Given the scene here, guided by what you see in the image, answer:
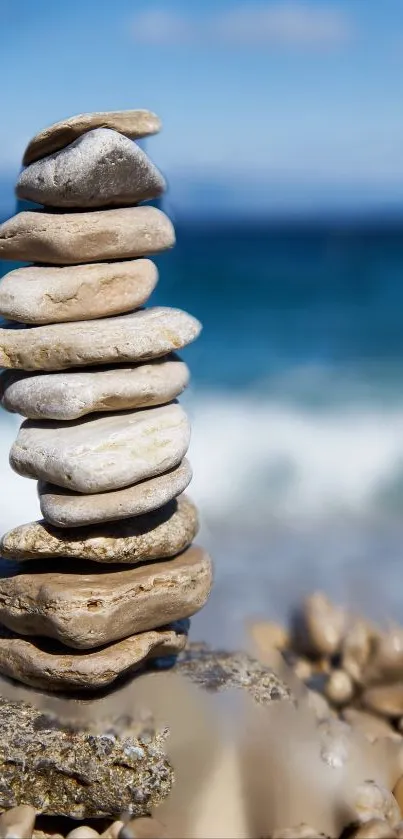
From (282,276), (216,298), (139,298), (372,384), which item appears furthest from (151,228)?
(282,276)

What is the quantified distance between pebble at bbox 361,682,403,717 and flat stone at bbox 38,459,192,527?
1.98m

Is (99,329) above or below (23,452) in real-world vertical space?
above

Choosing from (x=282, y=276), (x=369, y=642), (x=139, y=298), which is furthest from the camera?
(x=282, y=276)

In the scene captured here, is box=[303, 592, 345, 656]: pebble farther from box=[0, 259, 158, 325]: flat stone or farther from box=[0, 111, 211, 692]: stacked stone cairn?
box=[0, 259, 158, 325]: flat stone

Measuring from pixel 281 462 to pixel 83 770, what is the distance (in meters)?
6.77

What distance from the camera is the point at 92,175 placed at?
14.4ft

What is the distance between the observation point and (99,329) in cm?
449

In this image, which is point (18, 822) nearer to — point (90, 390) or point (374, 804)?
point (374, 804)

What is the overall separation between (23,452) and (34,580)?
65cm

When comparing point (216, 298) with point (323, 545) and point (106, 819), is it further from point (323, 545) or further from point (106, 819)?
point (106, 819)

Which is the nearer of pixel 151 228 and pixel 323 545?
pixel 151 228

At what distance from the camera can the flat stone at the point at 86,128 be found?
438 cm

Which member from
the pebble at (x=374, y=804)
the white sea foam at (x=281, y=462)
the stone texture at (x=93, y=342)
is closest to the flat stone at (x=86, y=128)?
the stone texture at (x=93, y=342)

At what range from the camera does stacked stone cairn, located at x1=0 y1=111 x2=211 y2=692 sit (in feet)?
14.5
